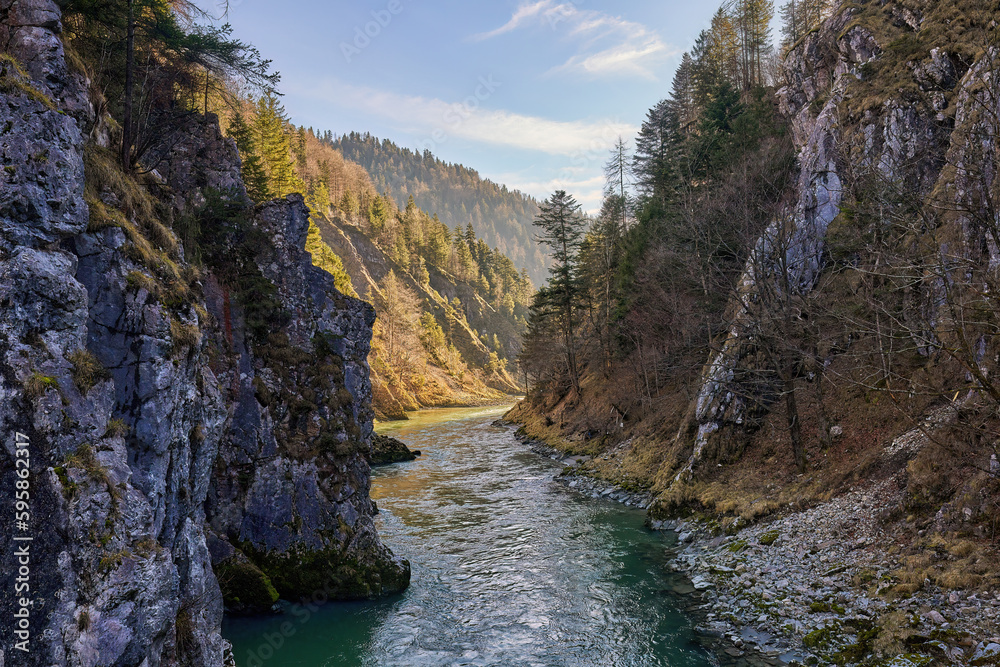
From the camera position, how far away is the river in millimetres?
11781

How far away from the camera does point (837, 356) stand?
18875mm

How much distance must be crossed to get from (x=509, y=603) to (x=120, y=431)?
10614 mm

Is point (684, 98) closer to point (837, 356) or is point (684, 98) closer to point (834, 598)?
point (837, 356)

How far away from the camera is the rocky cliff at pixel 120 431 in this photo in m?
6.55

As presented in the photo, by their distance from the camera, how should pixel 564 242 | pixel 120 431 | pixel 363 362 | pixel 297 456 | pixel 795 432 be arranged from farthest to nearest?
pixel 564 242 < pixel 363 362 < pixel 795 432 < pixel 297 456 < pixel 120 431

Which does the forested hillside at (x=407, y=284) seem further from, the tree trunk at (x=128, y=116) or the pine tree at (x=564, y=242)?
the tree trunk at (x=128, y=116)

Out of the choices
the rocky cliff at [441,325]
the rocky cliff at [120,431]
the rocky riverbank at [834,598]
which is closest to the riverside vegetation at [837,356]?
the rocky riverbank at [834,598]

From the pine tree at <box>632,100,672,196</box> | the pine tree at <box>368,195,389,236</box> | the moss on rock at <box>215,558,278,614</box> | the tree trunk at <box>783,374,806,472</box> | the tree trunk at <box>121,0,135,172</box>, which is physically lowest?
the moss on rock at <box>215,558,278,614</box>

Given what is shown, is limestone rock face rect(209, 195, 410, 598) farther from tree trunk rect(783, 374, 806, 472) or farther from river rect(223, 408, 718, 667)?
tree trunk rect(783, 374, 806, 472)

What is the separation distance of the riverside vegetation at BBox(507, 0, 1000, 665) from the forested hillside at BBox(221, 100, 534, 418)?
1821 inches

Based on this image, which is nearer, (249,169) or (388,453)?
(249,169)

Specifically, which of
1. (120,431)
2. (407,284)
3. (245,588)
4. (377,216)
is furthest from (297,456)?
(377,216)

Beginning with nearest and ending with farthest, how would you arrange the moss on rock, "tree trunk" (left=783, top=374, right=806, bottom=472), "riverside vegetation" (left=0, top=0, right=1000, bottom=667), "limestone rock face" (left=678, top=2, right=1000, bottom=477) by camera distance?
"riverside vegetation" (left=0, top=0, right=1000, bottom=667) < the moss on rock < "tree trunk" (left=783, top=374, right=806, bottom=472) < "limestone rock face" (left=678, top=2, right=1000, bottom=477)
